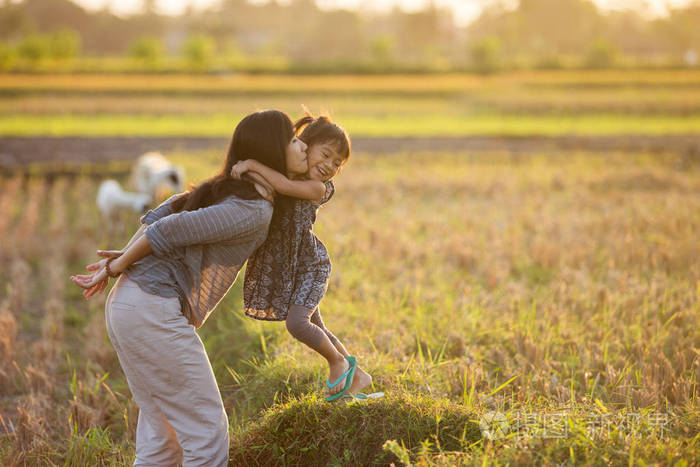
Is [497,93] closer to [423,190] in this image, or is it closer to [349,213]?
[423,190]

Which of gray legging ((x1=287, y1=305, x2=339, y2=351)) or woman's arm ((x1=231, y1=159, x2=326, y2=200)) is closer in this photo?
woman's arm ((x1=231, y1=159, x2=326, y2=200))

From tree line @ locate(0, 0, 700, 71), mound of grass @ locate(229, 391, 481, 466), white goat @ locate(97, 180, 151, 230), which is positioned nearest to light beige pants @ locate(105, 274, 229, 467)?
mound of grass @ locate(229, 391, 481, 466)

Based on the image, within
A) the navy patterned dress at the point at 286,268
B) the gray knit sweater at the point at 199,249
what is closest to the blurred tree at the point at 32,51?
the navy patterned dress at the point at 286,268

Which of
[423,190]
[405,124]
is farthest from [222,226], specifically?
[405,124]

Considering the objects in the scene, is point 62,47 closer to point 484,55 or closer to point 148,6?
point 484,55

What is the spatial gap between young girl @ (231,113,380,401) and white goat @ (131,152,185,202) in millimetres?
5785

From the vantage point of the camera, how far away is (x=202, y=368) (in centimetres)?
255

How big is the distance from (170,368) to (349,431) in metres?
0.85

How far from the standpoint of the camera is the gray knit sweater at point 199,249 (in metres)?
2.44

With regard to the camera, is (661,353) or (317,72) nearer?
(661,353)

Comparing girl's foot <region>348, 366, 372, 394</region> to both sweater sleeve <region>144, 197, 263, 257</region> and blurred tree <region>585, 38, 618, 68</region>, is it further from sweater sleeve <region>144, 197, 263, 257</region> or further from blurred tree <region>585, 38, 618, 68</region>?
blurred tree <region>585, 38, 618, 68</region>

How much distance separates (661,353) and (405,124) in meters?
18.7

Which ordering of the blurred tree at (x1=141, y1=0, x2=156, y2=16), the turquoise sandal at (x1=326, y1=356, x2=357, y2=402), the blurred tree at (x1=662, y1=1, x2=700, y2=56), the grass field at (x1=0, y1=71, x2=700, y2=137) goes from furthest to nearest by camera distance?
the blurred tree at (x1=141, y1=0, x2=156, y2=16), the blurred tree at (x1=662, y1=1, x2=700, y2=56), the grass field at (x1=0, y1=71, x2=700, y2=137), the turquoise sandal at (x1=326, y1=356, x2=357, y2=402)

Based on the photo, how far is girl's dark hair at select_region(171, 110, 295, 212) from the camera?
2.52 m
